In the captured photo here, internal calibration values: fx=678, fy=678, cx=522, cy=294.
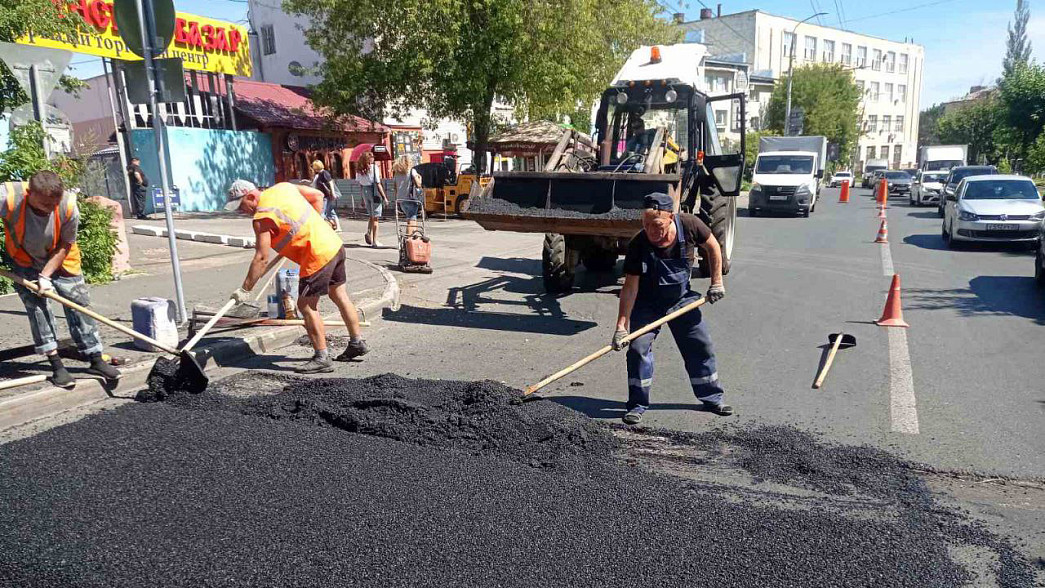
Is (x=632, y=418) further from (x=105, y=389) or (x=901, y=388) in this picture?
(x=105, y=389)

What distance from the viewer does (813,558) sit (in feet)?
10.1

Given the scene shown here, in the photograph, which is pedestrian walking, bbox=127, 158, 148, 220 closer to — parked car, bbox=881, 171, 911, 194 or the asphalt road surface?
the asphalt road surface

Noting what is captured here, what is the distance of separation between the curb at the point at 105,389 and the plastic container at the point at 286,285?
38 cm

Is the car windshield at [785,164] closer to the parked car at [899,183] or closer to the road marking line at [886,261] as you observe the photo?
the road marking line at [886,261]

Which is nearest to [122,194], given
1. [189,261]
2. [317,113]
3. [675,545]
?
[317,113]

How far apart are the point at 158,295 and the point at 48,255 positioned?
315cm

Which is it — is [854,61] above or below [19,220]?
above

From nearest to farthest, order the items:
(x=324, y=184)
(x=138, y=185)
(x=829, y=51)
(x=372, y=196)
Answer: (x=324, y=184), (x=372, y=196), (x=138, y=185), (x=829, y=51)

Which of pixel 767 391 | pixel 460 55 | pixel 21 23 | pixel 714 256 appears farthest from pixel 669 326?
pixel 460 55

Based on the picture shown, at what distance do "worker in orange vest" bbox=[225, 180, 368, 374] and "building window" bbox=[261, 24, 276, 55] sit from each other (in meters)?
Result: 27.2

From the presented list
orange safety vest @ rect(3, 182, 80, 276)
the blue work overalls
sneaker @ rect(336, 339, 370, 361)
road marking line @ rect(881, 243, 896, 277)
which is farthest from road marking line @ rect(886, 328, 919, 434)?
orange safety vest @ rect(3, 182, 80, 276)

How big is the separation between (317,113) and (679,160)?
57.8ft

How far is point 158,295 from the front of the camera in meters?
8.06

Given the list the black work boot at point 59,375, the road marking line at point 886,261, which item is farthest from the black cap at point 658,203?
the road marking line at point 886,261
